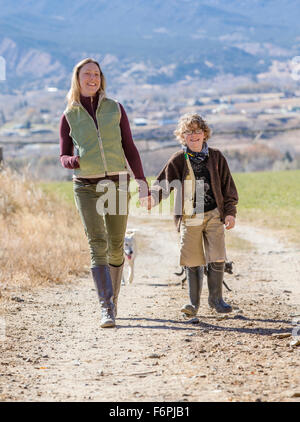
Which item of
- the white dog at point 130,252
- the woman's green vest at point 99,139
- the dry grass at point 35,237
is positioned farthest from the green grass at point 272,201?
the woman's green vest at point 99,139

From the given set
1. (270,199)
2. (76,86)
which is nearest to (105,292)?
(76,86)

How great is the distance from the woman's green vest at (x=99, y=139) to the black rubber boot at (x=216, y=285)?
126 cm

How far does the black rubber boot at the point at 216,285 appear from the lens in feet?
22.7

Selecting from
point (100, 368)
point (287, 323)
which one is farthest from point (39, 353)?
point (287, 323)

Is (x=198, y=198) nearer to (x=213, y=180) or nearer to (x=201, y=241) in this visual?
(x=213, y=180)

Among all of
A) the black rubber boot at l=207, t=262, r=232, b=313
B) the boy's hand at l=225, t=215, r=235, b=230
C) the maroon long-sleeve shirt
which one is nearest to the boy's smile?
the maroon long-sleeve shirt

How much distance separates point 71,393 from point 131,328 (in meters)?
1.97

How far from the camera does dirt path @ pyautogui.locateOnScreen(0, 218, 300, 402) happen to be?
4562 millimetres

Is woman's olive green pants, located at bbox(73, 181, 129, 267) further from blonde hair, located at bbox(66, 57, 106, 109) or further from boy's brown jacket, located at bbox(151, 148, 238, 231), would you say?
blonde hair, located at bbox(66, 57, 106, 109)

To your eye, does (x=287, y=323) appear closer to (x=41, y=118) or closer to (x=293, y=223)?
(x=293, y=223)

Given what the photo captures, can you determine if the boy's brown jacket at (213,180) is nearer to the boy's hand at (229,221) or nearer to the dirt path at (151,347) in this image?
the boy's hand at (229,221)

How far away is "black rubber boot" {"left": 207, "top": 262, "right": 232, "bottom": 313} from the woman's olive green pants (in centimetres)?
94

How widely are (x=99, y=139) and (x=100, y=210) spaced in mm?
575

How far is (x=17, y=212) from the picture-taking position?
44.7 ft
